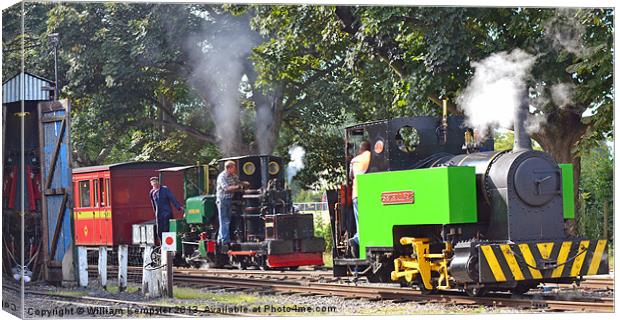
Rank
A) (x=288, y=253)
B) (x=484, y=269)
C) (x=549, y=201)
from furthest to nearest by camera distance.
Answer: (x=288, y=253)
(x=549, y=201)
(x=484, y=269)

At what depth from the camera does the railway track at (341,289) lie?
11.6 m

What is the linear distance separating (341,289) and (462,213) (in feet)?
7.23

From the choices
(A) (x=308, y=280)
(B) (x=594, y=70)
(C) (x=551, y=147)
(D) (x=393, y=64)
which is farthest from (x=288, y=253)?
(B) (x=594, y=70)

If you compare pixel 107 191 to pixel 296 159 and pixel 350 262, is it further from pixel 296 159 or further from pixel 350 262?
pixel 350 262

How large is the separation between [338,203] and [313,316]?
204cm

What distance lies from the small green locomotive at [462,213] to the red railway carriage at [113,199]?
3.67 m

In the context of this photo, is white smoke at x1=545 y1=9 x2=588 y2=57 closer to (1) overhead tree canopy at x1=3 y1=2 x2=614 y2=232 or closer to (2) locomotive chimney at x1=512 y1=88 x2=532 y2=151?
(1) overhead tree canopy at x1=3 y1=2 x2=614 y2=232

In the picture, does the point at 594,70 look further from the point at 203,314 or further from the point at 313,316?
the point at 203,314

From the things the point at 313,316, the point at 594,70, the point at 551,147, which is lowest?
the point at 313,316

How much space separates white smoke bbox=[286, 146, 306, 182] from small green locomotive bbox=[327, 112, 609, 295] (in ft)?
6.64

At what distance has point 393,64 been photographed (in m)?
15.5

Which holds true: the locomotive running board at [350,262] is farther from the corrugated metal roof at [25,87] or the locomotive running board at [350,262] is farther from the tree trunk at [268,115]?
the corrugated metal roof at [25,87]

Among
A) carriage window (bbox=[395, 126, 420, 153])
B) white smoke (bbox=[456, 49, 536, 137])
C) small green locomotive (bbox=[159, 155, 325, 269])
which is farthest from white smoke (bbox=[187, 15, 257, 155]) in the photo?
white smoke (bbox=[456, 49, 536, 137])

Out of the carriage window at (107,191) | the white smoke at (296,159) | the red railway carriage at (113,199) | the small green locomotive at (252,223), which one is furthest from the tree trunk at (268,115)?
the carriage window at (107,191)
